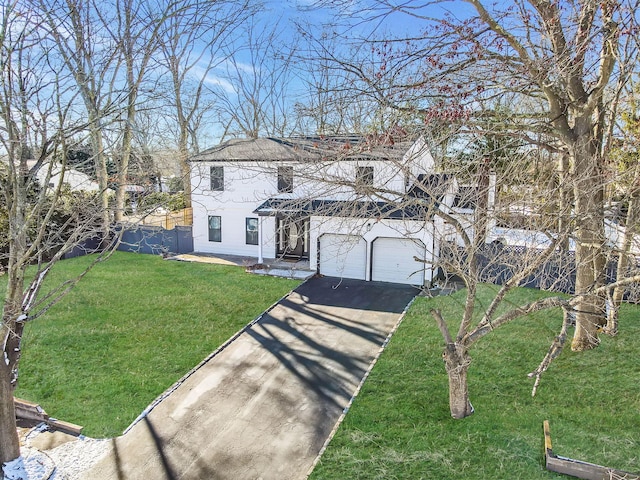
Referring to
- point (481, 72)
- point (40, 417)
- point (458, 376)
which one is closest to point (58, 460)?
point (40, 417)

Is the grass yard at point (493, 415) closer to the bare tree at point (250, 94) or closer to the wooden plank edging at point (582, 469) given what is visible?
the wooden plank edging at point (582, 469)

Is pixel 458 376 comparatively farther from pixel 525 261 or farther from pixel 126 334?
pixel 126 334

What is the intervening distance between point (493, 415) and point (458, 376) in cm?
101

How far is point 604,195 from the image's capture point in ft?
26.6

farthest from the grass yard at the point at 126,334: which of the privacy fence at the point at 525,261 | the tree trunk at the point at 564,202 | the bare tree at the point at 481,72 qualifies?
the tree trunk at the point at 564,202

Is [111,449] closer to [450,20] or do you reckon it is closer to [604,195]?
[450,20]

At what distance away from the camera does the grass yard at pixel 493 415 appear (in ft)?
18.1

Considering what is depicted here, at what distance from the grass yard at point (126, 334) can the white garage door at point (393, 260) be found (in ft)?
10.8

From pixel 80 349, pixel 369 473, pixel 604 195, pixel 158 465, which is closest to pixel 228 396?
pixel 158 465

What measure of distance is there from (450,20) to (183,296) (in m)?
10.9

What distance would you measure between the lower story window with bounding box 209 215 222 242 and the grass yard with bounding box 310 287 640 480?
40.4 feet

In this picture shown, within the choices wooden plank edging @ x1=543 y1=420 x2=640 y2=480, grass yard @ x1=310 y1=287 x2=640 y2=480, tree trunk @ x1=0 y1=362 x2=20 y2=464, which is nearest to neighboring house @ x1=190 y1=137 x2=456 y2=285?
grass yard @ x1=310 y1=287 x2=640 y2=480

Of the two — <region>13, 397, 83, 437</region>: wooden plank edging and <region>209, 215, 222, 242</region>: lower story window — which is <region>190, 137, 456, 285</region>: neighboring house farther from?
<region>13, 397, 83, 437</region>: wooden plank edging

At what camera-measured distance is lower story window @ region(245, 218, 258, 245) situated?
62.2ft
